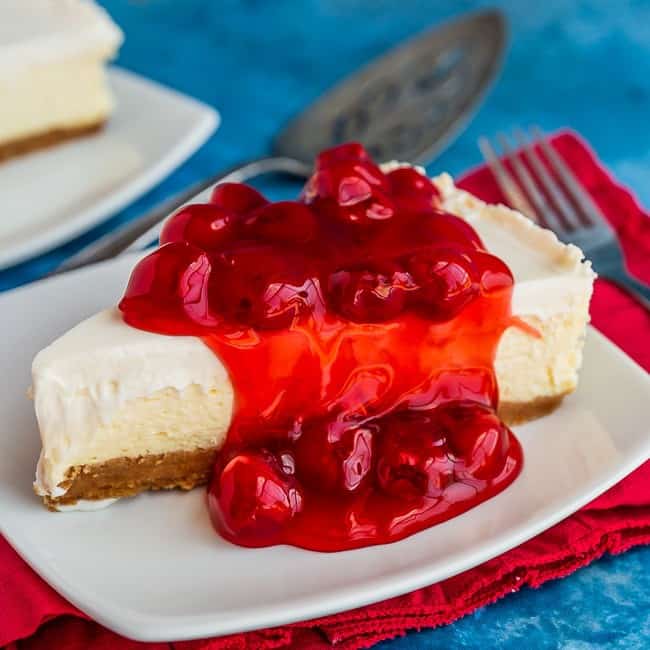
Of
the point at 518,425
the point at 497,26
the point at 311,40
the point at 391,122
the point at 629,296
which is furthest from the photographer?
the point at 311,40

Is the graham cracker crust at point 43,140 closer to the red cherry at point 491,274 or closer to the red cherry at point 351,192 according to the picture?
the red cherry at point 351,192

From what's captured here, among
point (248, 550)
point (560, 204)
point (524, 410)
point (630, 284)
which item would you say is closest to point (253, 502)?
point (248, 550)

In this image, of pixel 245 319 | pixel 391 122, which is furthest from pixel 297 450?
pixel 391 122

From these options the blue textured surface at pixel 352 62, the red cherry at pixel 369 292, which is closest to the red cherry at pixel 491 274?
the red cherry at pixel 369 292

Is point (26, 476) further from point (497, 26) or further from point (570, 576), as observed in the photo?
point (497, 26)

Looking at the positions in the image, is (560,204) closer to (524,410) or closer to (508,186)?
(508,186)
